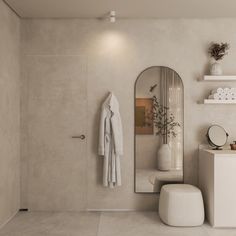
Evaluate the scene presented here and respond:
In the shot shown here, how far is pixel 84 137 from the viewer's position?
4.56 metres

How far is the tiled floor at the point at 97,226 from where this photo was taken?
3.66 meters

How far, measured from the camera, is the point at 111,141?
175 inches

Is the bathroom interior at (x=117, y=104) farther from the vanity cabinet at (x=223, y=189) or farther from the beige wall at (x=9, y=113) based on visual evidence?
the vanity cabinet at (x=223, y=189)

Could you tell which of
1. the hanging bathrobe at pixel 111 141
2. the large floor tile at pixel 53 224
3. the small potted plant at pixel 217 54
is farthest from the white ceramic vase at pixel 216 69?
the large floor tile at pixel 53 224

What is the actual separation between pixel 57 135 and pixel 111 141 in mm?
740

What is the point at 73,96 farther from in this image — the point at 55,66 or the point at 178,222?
the point at 178,222

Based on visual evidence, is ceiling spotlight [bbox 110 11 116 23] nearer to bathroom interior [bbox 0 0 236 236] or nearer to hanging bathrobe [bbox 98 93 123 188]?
bathroom interior [bbox 0 0 236 236]

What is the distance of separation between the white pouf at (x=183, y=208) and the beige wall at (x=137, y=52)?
0.65 meters

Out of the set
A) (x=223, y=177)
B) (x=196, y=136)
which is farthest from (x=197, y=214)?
(x=196, y=136)

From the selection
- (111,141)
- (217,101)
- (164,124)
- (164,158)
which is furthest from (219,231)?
(111,141)

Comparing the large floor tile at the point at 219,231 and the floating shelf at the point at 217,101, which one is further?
the floating shelf at the point at 217,101

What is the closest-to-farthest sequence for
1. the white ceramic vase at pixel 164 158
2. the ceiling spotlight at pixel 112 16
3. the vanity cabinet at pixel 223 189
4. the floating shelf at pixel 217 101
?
the vanity cabinet at pixel 223 189
the ceiling spotlight at pixel 112 16
the floating shelf at pixel 217 101
the white ceramic vase at pixel 164 158

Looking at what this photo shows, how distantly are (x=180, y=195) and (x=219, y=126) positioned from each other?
116 cm

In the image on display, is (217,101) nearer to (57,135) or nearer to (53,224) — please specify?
(57,135)
